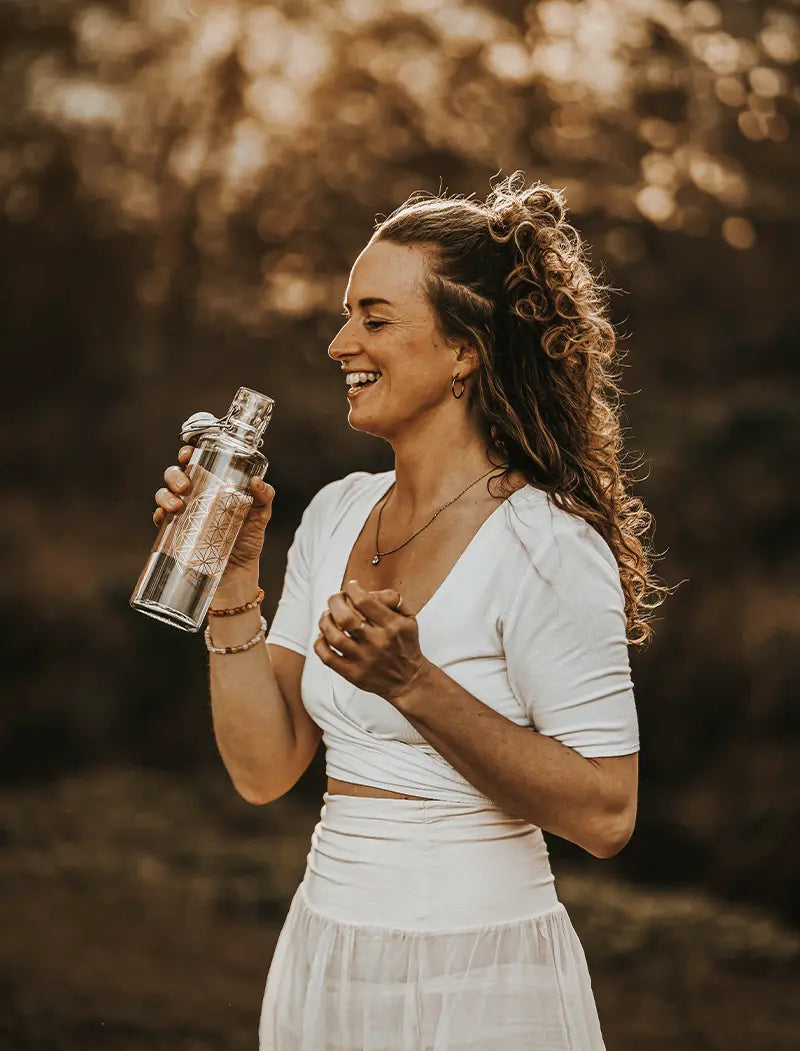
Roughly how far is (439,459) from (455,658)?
27 cm

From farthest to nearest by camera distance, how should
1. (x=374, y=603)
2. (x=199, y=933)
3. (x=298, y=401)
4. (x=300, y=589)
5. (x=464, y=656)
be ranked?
(x=298, y=401) → (x=199, y=933) → (x=300, y=589) → (x=464, y=656) → (x=374, y=603)

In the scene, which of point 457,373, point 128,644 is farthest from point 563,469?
point 128,644

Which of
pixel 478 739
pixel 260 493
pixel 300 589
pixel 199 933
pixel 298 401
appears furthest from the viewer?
pixel 298 401

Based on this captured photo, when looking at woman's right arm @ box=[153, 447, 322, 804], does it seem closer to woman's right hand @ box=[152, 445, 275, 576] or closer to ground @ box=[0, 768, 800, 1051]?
woman's right hand @ box=[152, 445, 275, 576]

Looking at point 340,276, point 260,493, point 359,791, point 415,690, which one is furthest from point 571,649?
point 340,276

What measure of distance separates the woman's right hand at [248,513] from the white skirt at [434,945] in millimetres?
321

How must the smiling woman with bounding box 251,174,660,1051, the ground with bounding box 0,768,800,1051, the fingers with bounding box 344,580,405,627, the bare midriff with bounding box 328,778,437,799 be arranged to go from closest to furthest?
the fingers with bounding box 344,580,405,627 < the smiling woman with bounding box 251,174,660,1051 < the bare midriff with bounding box 328,778,437,799 < the ground with bounding box 0,768,800,1051

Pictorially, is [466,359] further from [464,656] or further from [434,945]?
[434,945]

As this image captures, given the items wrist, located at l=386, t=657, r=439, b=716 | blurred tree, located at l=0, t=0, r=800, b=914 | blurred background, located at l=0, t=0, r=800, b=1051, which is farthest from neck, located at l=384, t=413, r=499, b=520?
blurred tree, located at l=0, t=0, r=800, b=914

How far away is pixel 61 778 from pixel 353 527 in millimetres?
2490

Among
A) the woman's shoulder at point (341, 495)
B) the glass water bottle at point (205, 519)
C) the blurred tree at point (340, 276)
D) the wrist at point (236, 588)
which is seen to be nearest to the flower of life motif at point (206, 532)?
the glass water bottle at point (205, 519)

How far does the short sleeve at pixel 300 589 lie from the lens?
1646mm

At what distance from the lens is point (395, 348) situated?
152cm

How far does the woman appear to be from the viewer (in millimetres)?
1328
